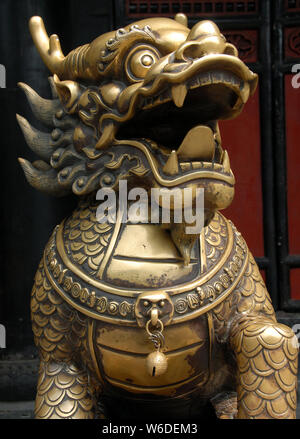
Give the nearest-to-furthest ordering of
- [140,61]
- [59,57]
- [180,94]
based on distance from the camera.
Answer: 1. [180,94]
2. [140,61]
3. [59,57]

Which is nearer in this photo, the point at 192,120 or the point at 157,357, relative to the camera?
the point at 157,357

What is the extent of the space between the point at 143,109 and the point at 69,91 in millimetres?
201

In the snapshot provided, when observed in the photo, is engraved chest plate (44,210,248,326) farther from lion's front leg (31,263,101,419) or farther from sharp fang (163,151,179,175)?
sharp fang (163,151,179,175)

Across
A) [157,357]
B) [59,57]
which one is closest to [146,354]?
[157,357]

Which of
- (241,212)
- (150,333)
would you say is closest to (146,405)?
(150,333)

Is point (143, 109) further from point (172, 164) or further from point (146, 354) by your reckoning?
point (146, 354)

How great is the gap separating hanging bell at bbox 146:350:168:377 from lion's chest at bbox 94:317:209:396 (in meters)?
0.04

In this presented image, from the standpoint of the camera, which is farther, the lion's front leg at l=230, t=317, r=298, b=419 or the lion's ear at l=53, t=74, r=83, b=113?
the lion's ear at l=53, t=74, r=83, b=113

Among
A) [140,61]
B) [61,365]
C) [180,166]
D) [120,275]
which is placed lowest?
[61,365]

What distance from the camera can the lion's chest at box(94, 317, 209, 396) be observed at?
1.05 meters

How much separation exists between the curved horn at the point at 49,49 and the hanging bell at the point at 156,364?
2.18ft

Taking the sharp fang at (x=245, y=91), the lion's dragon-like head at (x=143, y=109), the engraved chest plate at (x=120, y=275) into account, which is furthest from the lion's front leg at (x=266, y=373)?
the sharp fang at (x=245, y=91)

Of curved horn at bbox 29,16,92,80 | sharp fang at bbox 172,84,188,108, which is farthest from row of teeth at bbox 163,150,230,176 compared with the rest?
curved horn at bbox 29,16,92,80

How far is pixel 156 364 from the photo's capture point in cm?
100
